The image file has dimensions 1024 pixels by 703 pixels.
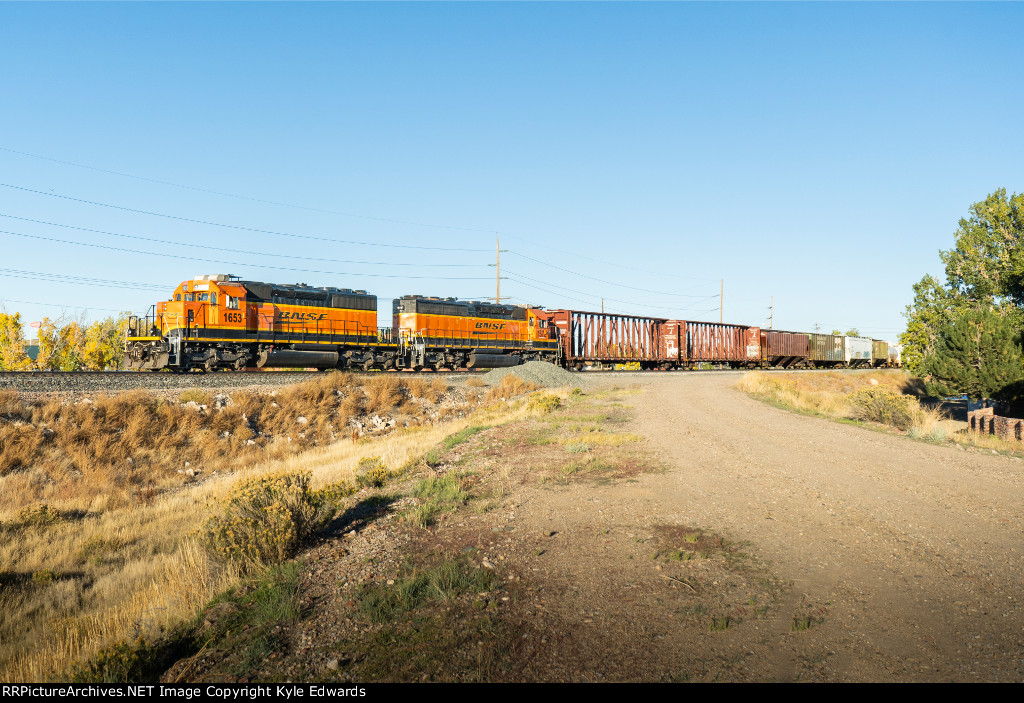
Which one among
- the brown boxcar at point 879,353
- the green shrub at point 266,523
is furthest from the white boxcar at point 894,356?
the green shrub at point 266,523

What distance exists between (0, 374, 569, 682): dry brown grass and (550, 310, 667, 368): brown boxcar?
15.4 m

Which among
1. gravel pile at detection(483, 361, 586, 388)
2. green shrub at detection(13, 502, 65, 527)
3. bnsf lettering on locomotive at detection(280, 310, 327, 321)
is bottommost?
green shrub at detection(13, 502, 65, 527)

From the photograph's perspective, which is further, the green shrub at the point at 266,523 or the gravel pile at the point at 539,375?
the gravel pile at the point at 539,375

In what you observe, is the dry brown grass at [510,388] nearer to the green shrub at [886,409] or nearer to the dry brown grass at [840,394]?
the dry brown grass at [840,394]

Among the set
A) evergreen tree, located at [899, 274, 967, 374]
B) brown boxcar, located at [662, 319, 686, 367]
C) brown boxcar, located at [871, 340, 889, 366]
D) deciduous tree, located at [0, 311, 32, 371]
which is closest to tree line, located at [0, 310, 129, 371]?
deciduous tree, located at [0, 311, 32, 371]

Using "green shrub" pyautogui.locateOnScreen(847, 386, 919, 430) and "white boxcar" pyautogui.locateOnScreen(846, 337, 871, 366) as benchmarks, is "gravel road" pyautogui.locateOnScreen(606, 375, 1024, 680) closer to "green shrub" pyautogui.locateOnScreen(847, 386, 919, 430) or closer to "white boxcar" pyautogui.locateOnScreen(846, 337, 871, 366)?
"green shrub" pyautogui.locateOnScreen(847, 386, 919, 430)

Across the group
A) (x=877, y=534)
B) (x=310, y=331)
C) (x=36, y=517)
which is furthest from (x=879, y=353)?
(x=36, y=517)

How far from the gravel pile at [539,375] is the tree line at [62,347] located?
103ft

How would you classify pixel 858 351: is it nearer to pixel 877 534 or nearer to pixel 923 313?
pixel 923 313

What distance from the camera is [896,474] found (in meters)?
10.8

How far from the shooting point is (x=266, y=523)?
7723 mm

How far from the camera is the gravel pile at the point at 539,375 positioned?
103 ft

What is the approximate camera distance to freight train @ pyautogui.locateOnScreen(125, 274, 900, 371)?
79.2ft

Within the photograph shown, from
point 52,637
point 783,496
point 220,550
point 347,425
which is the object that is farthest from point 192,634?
point 347,425
